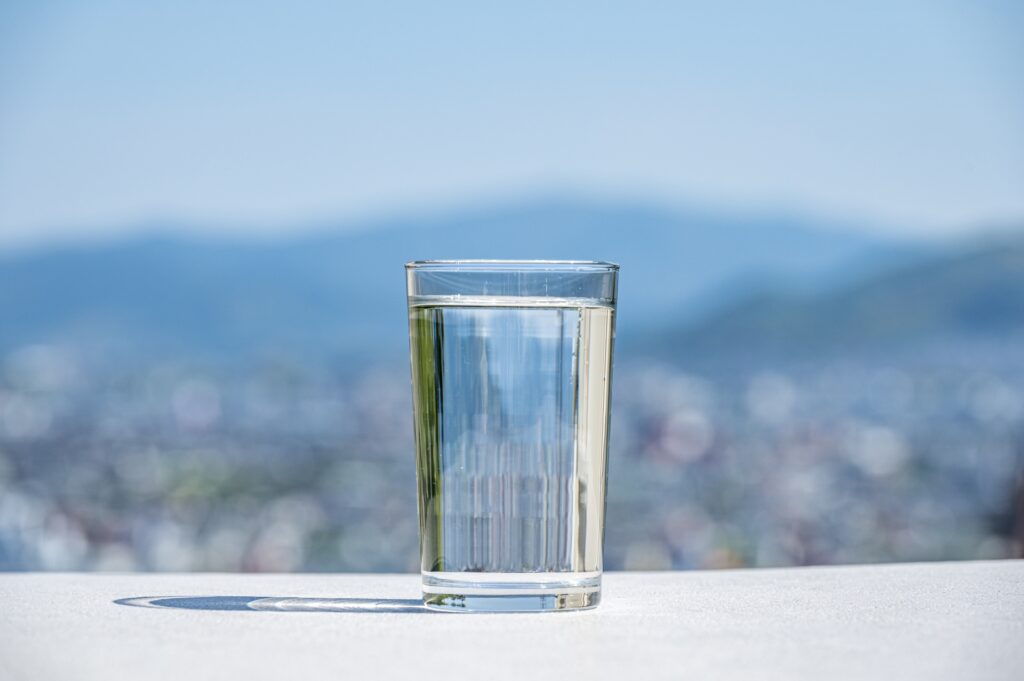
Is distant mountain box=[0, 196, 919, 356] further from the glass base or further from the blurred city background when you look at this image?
the glass base

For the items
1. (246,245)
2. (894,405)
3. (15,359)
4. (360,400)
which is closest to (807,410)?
(894,405)

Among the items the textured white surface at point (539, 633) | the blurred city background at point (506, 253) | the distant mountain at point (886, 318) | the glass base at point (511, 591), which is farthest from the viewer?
the distant mountain at point (886, 318)

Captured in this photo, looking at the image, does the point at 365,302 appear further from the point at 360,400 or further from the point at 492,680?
the point at 492,680

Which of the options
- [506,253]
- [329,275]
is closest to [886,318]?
[506,253]

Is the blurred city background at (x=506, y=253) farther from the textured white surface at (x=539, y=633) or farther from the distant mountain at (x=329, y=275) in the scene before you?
the textured white surface at (x=539, y=633)

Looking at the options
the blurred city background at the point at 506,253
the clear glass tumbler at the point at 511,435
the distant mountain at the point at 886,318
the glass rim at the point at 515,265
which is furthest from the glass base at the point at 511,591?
the distant mountain at the point at 886,318
